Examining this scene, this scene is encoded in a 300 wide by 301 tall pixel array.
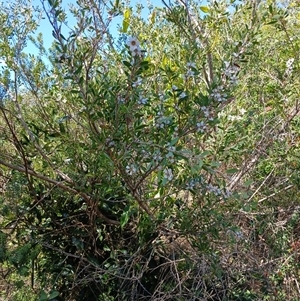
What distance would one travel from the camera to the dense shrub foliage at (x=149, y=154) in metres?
1.92

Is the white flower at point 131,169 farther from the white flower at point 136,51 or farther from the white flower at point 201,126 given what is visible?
the white flower at point 136,51

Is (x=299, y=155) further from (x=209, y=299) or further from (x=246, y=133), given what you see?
(x=209, y=299)

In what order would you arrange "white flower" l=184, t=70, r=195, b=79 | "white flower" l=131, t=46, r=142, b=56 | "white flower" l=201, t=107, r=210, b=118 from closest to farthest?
"white flower" l=131, t=46, r=142, b=56
"white flower" l=201, t=107, r=210, b=118
"white flower" l=184, t=70, r=195, b=79

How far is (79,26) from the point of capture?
200 cm

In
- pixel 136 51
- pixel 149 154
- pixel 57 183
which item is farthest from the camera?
pixel 57 183

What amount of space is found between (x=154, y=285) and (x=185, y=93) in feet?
4.69

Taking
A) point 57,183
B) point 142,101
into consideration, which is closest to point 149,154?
point 142,101

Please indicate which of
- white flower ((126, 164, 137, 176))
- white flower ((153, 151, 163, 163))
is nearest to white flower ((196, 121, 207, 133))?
white flower ((153, 151, 163, 163))

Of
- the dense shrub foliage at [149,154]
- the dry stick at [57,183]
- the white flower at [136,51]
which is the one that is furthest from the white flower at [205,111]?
the dry stick at [57,183]

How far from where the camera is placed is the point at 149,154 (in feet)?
6.05

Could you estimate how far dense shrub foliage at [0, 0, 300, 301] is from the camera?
6.30ft

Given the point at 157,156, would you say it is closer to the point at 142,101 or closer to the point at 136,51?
the point at 142,101

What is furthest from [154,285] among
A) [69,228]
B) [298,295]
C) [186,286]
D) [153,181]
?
[298,295]

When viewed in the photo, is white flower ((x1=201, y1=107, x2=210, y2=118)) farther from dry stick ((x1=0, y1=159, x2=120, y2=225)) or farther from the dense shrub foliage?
dry stick ((x1=0, y1=159, x2=120, y2=225))
